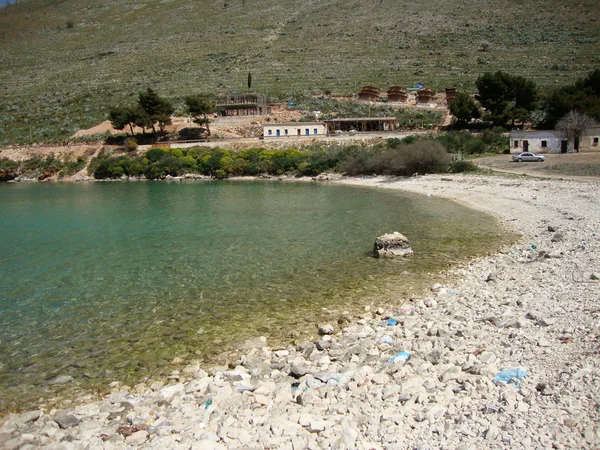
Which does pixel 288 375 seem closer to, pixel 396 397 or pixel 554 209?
pixel 396 397

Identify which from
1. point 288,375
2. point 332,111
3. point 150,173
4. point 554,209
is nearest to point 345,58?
point 332,111

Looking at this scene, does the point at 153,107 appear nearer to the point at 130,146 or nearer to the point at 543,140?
the point at 130,146

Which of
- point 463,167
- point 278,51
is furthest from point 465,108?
point 278,51

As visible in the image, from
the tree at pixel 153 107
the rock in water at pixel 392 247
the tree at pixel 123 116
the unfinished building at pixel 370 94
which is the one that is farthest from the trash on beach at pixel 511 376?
Result: the unfinished building at pixel 370 94

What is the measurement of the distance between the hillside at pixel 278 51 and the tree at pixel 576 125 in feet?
95.9

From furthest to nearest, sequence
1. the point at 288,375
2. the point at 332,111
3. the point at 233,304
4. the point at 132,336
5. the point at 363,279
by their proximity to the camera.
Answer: the point at 332,111 → the point at 363,279 → the point at 233,304 → the point at 132,336 → the point at 288,375

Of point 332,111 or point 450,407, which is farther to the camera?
point 332,111

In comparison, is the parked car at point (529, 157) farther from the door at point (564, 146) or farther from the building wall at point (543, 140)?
the door at point (564, 146)

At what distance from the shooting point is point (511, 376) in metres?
5.98

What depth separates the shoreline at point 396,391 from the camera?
5.11m

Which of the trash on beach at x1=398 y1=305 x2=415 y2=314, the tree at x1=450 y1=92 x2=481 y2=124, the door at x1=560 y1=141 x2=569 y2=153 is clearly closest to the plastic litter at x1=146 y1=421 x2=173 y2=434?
the trash on beach at x1=398 y1=305 x2=415 y2=314

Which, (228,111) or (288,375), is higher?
(228,111)

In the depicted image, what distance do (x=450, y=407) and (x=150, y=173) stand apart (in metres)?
56.6

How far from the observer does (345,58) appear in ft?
303
